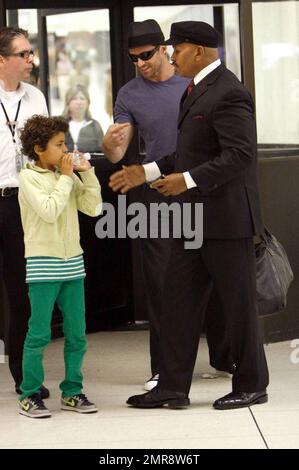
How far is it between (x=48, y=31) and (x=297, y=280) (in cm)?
246

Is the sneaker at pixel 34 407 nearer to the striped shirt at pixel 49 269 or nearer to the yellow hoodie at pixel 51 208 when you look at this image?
the striped shirt at pixel 49 269

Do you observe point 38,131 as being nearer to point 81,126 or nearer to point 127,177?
point 127,177

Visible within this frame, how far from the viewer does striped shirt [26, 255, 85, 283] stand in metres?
6.09

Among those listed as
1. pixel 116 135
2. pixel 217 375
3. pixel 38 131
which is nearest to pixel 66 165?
pixel 38 131

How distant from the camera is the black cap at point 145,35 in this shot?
6.64 metres

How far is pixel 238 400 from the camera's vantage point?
20.3 ft

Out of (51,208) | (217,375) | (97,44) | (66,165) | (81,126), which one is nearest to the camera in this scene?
(51,208)

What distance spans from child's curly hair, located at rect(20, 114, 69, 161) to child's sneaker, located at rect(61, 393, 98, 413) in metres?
1.22

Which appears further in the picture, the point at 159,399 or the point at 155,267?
the point at 155,267

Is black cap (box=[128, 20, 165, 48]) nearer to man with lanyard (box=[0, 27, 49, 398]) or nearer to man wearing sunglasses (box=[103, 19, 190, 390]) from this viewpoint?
man wearing sunglasses (box=[103, 19, 190, 390])

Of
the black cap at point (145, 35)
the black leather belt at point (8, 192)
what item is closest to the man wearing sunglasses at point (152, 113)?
the black cap at point (145, 35)

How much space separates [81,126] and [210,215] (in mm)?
3214

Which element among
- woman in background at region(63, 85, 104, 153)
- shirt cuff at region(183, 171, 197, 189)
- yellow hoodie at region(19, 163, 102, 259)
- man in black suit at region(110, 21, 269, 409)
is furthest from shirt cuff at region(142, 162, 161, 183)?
woman in background at region(63, 85, 104, 153)
